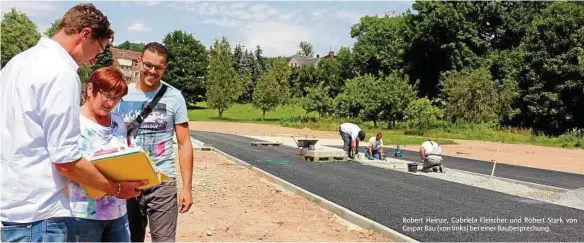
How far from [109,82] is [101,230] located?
2.56ft

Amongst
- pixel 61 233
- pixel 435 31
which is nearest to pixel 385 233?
pixel 61 233

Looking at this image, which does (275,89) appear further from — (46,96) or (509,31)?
(46,96)

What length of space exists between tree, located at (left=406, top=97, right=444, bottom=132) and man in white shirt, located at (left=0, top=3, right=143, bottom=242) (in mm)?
39499

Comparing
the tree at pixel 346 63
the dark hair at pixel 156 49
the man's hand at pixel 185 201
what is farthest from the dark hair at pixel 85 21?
the tree at pixel 346 63

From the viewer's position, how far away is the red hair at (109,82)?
9.88 ft

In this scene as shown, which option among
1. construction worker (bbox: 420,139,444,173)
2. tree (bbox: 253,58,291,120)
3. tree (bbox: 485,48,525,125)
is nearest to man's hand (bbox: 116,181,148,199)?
construction worker (bbox: 420,139,444,173)

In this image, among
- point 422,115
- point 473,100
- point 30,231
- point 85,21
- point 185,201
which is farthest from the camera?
point 422,115

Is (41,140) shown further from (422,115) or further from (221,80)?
(221,80)

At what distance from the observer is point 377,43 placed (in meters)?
71.4

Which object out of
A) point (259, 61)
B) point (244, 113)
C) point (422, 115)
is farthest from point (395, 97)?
point (259, 61)

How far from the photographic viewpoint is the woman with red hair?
282 centimetres

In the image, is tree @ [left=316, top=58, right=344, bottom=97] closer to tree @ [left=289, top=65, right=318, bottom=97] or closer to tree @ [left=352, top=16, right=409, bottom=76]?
tree @ [left=289, top=65, right=318, bottom=97]

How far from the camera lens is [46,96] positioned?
2.25 metres

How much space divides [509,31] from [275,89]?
25.2 meters
